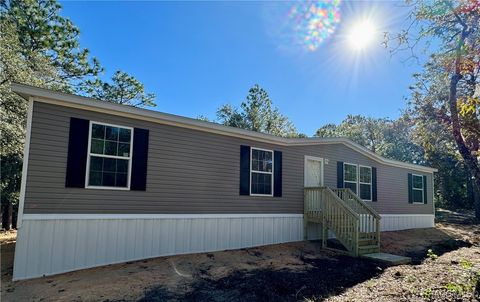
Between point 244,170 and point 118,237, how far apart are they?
382 centimetres

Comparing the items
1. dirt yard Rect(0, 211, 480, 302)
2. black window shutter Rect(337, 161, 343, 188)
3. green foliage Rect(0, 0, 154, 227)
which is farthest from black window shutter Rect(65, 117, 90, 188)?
black window shutter Rect(337, 161, 343, 188)

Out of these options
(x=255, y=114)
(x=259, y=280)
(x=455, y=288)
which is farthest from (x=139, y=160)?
(x=255, y=114)

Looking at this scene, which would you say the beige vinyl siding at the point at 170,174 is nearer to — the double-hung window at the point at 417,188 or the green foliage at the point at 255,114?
the double-hung window at the point at 417,188

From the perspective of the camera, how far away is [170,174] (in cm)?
768

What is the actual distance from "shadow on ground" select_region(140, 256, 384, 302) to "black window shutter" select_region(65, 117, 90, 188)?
2.80 m

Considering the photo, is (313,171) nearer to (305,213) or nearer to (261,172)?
(305,213)

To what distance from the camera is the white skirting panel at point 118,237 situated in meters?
5.93

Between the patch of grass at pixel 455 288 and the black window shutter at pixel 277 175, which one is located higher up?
the black window shutter at pixel 277 175

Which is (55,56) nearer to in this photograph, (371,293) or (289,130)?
(371,293)

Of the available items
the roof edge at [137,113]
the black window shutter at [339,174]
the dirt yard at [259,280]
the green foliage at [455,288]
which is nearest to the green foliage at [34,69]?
the dirt yard at [259,280]

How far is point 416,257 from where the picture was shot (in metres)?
8.68

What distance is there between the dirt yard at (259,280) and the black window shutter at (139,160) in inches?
68.6

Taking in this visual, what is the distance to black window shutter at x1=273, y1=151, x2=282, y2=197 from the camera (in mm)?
9680

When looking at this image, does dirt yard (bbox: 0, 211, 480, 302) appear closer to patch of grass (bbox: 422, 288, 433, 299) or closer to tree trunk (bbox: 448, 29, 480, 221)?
patch of grass (bbox: 422, 288, 433, 299)
